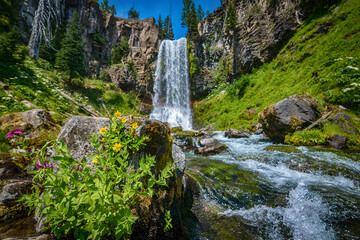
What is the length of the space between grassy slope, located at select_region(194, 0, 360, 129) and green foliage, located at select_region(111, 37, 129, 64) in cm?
2315

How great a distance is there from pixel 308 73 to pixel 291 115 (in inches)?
196

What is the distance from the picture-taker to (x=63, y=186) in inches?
40.4

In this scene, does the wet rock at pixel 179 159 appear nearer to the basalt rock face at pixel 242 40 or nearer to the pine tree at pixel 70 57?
the basalt rock face at pixel 242 40

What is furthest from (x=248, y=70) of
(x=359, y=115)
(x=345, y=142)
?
(x=345, y=142)

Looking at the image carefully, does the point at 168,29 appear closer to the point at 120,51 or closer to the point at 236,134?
the point at 120,51

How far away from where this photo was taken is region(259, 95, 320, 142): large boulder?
680cm

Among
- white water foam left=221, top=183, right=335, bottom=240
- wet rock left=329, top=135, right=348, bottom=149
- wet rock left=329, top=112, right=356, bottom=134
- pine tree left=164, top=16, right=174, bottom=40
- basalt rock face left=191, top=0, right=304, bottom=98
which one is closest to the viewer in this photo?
white water foam left=221, top=183, right=335, bottom=240


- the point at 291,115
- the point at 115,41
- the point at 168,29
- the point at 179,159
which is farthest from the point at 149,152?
the point at 168,29

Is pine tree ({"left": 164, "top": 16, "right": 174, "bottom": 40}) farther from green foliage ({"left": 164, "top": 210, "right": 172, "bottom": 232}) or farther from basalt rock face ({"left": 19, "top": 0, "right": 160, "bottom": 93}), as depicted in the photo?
green foliage ({"left": 164, "top": 210, "right": 172, "bottom": 232})

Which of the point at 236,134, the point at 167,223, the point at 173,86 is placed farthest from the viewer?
the point at 173,86

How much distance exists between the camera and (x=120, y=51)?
100.0ft

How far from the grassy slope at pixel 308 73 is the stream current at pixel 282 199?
4559 millimetres

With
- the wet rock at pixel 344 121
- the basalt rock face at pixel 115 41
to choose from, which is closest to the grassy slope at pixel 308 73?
the wet rock at pixel 344 121

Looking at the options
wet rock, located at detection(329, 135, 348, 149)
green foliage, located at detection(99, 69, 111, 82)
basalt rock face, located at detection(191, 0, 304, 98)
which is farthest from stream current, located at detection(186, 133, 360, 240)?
green foliage, located at detection(99, 69, 111, 82)
